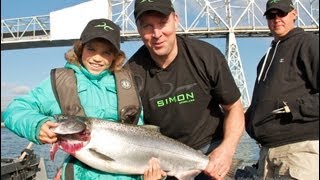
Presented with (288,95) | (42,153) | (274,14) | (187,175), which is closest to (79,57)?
(187,175)

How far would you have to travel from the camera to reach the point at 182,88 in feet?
9.77

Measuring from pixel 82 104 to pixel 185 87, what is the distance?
74 centimetres

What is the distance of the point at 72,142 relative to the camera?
2516 millimetres

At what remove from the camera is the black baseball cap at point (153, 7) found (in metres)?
2.75

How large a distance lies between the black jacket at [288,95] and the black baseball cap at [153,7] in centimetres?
116

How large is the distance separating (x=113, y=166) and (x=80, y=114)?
1.18 feet

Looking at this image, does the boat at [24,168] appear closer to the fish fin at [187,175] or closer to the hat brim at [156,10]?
the fish fin at [187,175]

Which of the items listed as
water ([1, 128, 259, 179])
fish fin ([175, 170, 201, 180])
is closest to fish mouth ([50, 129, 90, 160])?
fish fin ([175, 170, 201, 180])

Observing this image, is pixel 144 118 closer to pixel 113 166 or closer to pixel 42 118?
pixel 113 166

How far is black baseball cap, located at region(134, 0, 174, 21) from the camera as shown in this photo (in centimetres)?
275

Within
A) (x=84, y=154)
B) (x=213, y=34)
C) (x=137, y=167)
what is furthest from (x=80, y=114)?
(x=213, y=34)

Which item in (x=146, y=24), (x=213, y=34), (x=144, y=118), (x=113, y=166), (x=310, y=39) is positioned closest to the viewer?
(x=113, y=166)

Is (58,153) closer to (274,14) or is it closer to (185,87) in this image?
(274,14)

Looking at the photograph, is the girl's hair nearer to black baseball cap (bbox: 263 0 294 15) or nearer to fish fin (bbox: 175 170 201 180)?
fish fin (bbox: 175 170 201 180)
